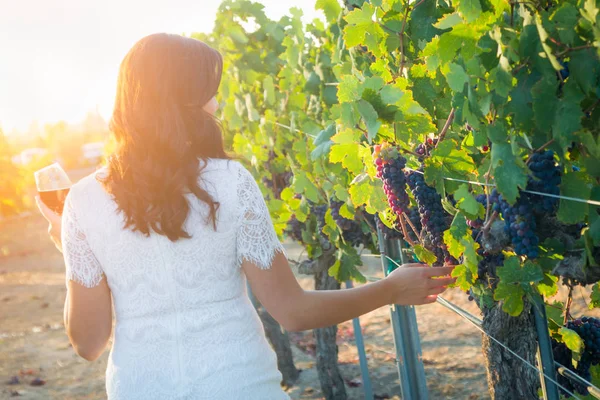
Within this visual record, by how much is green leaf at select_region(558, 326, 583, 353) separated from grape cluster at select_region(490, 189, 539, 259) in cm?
61

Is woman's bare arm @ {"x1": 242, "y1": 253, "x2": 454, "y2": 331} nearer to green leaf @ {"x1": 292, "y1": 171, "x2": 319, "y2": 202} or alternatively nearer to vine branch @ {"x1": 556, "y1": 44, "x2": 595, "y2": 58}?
vine branch @ {"x1": 556, "y1": 44, "x2": 595, "y2": 58}

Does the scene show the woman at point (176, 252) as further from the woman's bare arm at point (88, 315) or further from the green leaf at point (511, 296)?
the green leaf at point (511, 296)

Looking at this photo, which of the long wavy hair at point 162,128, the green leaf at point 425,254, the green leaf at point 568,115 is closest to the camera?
the green leaf at point 568,115

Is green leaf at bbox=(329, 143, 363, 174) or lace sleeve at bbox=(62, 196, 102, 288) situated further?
green leaf at bbox=(329, 143, 363, 174)

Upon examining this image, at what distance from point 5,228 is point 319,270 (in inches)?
672

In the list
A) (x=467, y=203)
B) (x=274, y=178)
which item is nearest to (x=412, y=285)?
(x=467, y=203)

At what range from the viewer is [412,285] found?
7.03 feet

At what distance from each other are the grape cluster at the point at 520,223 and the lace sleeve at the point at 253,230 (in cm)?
55

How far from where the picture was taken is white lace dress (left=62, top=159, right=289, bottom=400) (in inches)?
74.7

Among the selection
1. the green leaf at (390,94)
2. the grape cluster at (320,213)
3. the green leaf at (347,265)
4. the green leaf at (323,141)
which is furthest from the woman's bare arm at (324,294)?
the grape cluster at (320,213)

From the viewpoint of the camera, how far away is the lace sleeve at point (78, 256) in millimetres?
1959

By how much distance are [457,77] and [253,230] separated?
0.60 m

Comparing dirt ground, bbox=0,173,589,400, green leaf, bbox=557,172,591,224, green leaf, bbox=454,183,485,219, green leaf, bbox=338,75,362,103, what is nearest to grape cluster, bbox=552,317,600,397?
green leaf, bbox=454,183,485,219

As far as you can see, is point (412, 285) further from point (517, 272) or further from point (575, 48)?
point (575, 48)
